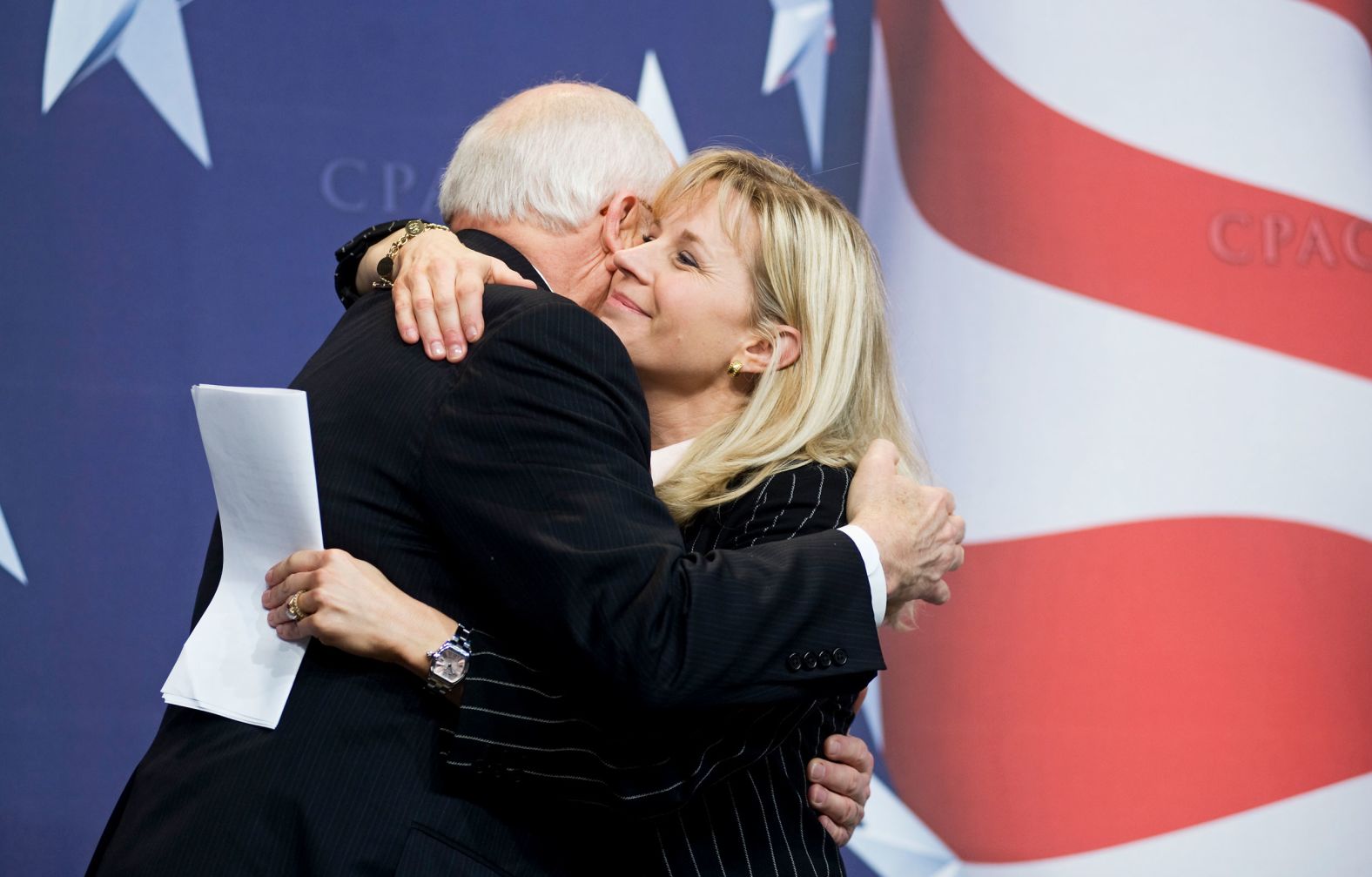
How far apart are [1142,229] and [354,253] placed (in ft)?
5.74

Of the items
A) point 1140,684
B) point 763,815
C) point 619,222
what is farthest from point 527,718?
point 1140,684

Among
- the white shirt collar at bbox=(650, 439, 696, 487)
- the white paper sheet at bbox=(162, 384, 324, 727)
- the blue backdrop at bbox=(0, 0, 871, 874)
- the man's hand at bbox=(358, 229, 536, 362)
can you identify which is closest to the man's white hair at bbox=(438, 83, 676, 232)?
the man's hand at bbox=(358, 229, 536, 362)

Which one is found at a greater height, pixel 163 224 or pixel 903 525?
pixel 163 224

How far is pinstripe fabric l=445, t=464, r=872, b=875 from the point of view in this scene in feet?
4.21

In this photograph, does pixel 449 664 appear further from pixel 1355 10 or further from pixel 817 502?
pixel 1355 10

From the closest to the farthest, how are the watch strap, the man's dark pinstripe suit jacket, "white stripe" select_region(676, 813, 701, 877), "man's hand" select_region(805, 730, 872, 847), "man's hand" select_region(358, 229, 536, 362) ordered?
the man's dark pinstripe suit jacket → "man's hand" select_region(358, 229, 536, 362) → "white stripe" select_region(676, 813, 701, 877) → "man's hand" select_region(805, 730, 872, 847) → the watch strap

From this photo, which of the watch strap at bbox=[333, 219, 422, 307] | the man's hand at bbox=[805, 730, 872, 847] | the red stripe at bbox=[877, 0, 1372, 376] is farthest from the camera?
the red stripe at bbox=[877, 0, 1372, 376]

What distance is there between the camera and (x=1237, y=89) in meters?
2.86

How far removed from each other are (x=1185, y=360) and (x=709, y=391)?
1.40 m

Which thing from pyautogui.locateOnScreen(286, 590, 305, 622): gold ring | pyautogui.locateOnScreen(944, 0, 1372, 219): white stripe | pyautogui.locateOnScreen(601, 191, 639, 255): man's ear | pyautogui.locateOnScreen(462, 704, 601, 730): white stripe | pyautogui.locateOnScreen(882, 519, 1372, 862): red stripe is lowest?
pyautogui.locateOnScreen(882, 519, 1372, 862): red stripe

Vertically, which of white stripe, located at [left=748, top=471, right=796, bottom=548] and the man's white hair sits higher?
the man's white hair

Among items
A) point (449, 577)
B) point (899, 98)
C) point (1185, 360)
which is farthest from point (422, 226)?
point (1185, 360)

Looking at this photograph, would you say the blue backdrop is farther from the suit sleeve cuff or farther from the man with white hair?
the suit sleeve cuff

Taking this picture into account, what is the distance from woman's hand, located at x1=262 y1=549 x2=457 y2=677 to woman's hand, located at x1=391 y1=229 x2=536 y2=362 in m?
0.23
